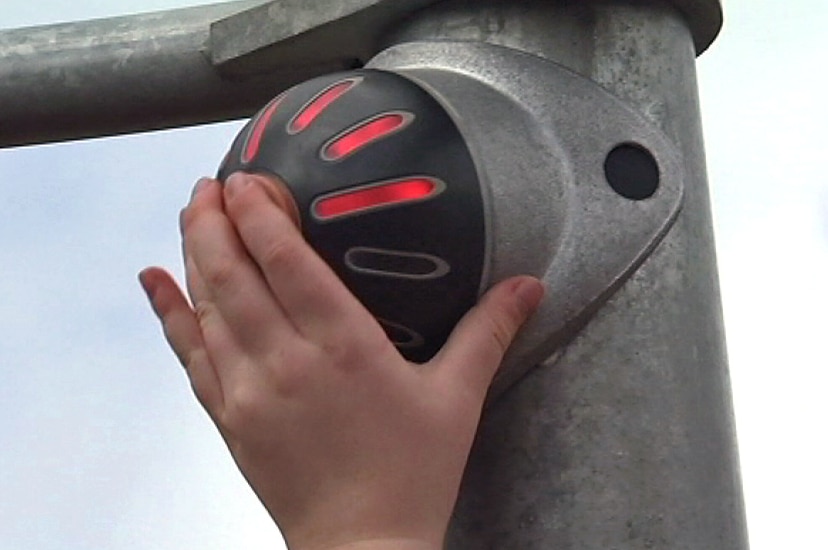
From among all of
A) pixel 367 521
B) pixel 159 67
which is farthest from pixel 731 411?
pixel 159 67

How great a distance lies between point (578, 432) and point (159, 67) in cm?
25

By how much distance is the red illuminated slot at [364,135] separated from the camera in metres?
0.58

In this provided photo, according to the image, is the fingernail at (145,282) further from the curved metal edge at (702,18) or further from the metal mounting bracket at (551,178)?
the curved metal edge at (702,18)

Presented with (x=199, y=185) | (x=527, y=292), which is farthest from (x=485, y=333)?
(x=199, y=185)

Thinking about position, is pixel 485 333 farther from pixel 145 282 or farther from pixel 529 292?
pixel 145 282

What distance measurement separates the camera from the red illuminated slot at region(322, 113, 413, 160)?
1.92ft

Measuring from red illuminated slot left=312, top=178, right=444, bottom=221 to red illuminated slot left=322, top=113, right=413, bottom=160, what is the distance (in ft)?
0.05

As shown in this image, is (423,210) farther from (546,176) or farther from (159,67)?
(159,67)

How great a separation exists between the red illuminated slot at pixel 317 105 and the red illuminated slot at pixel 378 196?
0.11ft

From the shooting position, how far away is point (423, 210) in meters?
0.58

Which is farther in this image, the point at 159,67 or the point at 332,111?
the point at 159,67

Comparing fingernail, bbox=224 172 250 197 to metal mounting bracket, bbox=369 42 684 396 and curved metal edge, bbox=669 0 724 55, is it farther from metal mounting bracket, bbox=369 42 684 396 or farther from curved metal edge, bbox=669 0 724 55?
curved metal edge, bbox=669 0 724 55

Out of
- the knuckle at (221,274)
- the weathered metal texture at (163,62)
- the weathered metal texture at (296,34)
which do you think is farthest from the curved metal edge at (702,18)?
the knuckle at (221,274)

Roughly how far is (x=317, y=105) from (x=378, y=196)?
0.16 ft
